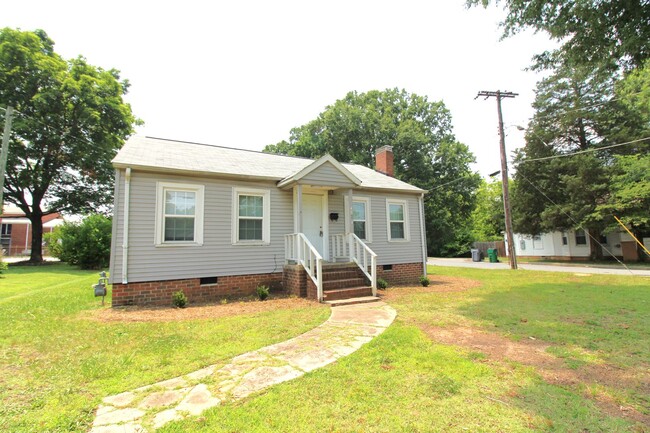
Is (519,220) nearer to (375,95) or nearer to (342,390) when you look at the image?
(375,95)

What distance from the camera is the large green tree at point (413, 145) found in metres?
31.6

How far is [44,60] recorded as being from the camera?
63.1 ft

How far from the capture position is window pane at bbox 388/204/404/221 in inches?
467

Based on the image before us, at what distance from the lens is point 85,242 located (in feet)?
56.2

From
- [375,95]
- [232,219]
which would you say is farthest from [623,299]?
[375,95]

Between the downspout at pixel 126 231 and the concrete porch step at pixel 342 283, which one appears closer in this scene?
the downspout at pixel 126 231

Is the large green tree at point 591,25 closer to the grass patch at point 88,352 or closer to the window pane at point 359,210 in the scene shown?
the window pane at point 359,210

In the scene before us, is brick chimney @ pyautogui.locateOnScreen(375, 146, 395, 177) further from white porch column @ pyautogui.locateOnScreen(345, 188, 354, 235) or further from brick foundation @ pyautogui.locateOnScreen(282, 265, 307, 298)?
brick foundation @ pyautogui.locateOnScreen(282, 265, 307, 298)

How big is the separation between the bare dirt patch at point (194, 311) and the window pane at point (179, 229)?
5.99 ft

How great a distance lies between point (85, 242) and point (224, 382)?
18546 millimetres

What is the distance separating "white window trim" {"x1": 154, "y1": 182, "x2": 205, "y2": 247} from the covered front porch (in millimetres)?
2334

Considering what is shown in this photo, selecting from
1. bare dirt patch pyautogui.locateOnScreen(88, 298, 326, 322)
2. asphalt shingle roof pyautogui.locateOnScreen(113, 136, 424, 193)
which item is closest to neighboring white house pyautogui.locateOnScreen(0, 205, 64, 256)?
asphalt shingle roof pyautogui.locateOnScreen(113, 136, 424, 193)

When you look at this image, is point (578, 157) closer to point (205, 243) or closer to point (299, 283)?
point (299, 283)

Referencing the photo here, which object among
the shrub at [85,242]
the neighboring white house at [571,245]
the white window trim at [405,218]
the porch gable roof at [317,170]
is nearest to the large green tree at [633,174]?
the neighboring white house at [571,245]
